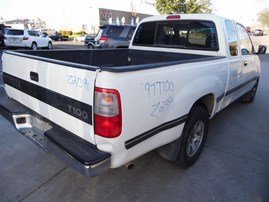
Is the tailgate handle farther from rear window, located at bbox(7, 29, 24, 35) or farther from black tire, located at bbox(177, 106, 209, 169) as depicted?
rear window, located at bbox(7, 29, 24, 35)

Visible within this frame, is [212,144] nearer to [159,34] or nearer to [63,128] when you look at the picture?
[159,34]

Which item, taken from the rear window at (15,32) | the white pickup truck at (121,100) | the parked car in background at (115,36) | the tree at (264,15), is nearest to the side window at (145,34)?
the white pickup truck at (121,100)

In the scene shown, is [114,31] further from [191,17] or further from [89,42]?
[191,17]

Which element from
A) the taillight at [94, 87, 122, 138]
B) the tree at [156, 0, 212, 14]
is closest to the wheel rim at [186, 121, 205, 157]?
the taillight at [94, 87, 122, 138]

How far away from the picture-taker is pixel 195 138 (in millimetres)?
3078

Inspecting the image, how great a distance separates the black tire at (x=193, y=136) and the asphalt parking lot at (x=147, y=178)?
16cm

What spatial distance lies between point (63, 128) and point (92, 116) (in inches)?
19.7

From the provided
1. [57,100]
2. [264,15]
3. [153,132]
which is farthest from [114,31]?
[264,15]

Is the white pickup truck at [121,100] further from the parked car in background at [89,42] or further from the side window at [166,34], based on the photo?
the parked car in background at [89,42]

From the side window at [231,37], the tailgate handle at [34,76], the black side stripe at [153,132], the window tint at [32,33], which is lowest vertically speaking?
the black side stripe at [153,132]

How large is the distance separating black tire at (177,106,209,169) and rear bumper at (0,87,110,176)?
117 cm

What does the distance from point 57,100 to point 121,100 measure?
0.73 meters

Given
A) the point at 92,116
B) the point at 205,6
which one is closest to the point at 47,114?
the point at 92,116

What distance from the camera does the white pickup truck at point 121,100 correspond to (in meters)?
1.80
